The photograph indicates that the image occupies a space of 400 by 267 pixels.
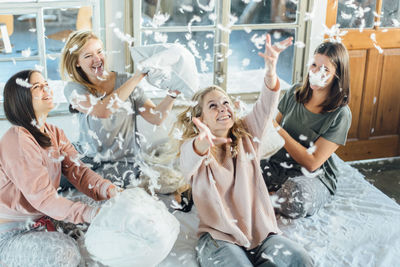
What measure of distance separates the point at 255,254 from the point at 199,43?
144 centimetres

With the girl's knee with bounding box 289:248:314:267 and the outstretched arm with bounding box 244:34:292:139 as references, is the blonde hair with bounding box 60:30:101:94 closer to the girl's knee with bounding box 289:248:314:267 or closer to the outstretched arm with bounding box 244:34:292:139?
the outstretched arm with bounding box 244:34:292:139

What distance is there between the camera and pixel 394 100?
3.14 metres

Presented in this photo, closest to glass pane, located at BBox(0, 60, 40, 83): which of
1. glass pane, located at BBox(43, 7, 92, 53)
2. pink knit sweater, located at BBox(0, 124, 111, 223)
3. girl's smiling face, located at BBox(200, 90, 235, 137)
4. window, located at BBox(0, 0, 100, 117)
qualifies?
window, located at BBox(0, 0, 100, 117)

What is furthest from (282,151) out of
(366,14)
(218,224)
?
(366,14)

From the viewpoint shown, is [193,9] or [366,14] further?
[366,14]

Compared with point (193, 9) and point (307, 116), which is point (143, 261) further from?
point (193, 9)

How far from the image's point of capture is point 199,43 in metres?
2.81

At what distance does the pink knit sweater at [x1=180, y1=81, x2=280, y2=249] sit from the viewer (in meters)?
1.71

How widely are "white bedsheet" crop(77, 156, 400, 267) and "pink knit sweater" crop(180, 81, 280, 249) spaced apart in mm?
121

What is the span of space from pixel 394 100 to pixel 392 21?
19.2 inches

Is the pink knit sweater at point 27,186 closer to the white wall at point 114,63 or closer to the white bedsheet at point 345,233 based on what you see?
the white bedsheet at point 345,233

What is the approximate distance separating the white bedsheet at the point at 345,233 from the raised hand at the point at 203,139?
0.38 metres

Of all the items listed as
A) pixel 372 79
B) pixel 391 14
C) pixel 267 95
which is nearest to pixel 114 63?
pixel 267 95

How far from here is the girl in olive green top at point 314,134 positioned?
1.99 m
